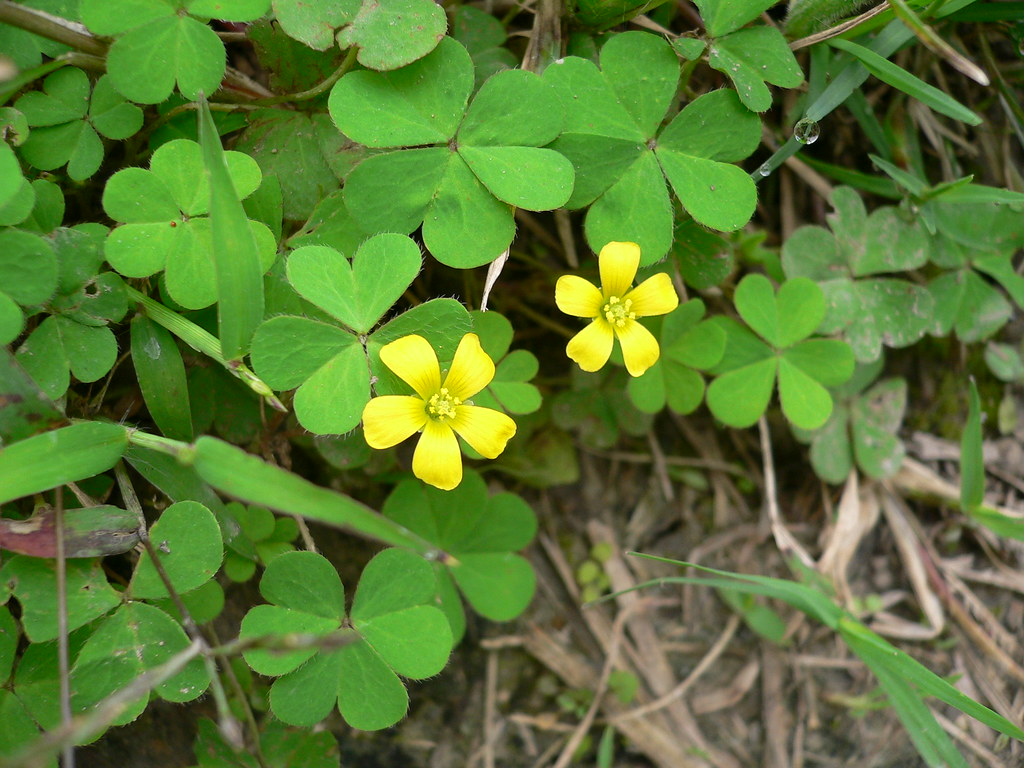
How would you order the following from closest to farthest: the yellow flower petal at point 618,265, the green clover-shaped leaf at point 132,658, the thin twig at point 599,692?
the green clover-shaped leaf at point 132,658, the yellow flower petal at point 618,265, the thin twig at point 599,692

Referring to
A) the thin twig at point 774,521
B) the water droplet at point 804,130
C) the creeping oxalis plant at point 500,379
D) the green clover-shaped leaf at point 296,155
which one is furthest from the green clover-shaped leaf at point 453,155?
the thin twig at point 774,521

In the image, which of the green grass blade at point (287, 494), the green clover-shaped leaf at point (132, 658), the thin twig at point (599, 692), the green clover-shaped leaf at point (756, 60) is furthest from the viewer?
the thin twig at point (599, 692)

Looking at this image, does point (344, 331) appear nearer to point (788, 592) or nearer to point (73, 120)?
point (73, 120)

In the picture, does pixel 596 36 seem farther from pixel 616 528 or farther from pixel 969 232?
pixel 616 528

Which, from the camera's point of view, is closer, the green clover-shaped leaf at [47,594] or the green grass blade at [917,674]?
the green clover-shaped leaf at [47,594]

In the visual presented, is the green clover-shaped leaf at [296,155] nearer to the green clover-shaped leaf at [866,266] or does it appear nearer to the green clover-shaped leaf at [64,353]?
the green clover-shaped leaf at [64,353]

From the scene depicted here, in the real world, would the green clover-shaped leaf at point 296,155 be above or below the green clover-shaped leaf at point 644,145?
below

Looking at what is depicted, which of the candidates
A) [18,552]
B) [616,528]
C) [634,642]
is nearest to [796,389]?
[616,528]

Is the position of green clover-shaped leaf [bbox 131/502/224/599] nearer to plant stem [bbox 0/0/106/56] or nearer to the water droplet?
plant stem [bbox 0/0/106/56]

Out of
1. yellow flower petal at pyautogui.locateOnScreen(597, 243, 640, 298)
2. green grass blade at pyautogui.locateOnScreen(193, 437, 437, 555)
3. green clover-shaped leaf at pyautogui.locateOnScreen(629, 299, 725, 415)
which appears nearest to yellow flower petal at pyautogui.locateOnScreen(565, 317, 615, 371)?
yellow flower petal at pyautogui.locateOnScreen(597, 243, 640, 298)
